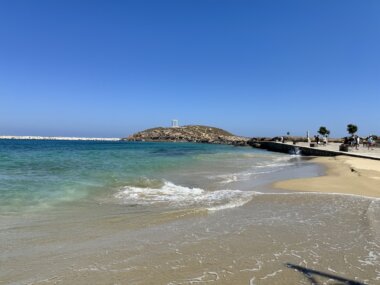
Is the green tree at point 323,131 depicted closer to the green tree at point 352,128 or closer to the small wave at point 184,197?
the green tree at point 352,128

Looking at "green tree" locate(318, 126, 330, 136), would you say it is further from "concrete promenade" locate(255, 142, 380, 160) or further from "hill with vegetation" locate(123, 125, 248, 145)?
"hill with vegetation" locate(123, 125, 248, 145)

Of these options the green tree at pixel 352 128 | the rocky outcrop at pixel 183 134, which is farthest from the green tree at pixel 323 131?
the rocky outcrop at pixel 183 134

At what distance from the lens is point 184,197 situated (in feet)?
34.8

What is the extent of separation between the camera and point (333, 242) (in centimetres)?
585

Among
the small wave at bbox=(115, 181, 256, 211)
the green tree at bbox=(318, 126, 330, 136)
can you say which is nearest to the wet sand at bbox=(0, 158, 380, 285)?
the small wave at bbox=(115, 181, 256, 211)

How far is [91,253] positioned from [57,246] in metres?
0.80

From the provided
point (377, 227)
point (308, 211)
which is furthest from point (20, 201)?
point (377, 227)

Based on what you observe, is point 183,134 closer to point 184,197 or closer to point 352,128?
point 352,128

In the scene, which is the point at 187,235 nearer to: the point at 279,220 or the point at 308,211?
the point at 279,220

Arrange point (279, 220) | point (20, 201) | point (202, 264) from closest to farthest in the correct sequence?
point (202, 264) < point (279, 220) < point (20, 201)

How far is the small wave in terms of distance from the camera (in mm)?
9438

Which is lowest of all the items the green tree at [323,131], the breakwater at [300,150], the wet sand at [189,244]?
the wet sand at [189,244]

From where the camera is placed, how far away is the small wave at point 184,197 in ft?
31.0

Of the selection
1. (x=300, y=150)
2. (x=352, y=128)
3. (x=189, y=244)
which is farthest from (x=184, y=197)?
(x=352, y=128)
